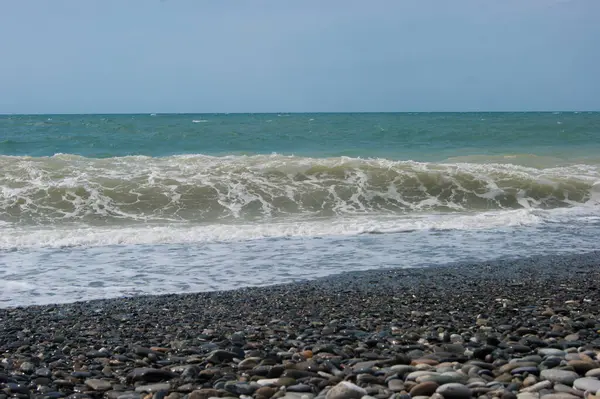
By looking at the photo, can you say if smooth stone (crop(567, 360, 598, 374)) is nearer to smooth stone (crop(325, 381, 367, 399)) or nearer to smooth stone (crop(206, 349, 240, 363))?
smooth stone (crop(325, 381, 367, 399))

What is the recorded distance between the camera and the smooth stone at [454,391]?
329cm

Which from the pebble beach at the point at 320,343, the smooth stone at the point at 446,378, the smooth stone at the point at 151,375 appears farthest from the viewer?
the smooth stone at the point at 151,375

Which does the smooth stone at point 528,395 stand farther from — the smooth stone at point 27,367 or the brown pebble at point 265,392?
the smooth stone at point 27,367

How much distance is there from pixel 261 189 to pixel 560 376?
554 inches

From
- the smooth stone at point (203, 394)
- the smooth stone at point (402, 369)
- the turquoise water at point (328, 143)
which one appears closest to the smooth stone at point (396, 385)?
the smooth stone at point (402, 369)

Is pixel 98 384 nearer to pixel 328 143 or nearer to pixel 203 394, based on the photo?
pixel 203 394

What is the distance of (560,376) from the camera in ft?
11.6

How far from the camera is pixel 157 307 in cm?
681

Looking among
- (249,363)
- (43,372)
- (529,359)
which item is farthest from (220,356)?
(529,359)

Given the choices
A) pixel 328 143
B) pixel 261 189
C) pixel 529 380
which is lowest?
pixel 261 189

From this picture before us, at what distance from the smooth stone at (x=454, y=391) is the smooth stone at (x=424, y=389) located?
3 centimetres

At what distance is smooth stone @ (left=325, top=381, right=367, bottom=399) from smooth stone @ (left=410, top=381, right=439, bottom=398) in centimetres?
24

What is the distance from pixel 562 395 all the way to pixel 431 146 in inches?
1324

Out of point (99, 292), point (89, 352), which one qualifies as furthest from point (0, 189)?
point (89, 352)
